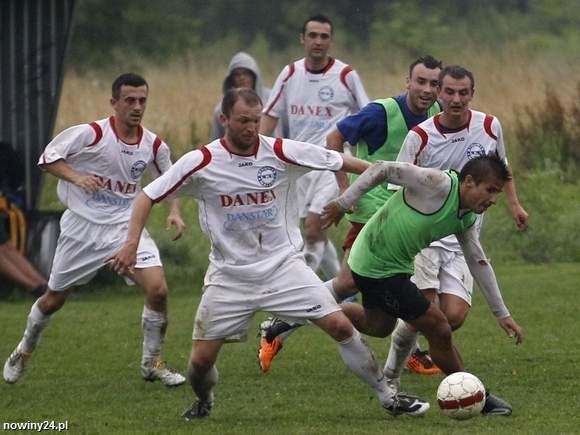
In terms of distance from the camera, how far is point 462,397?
798cm

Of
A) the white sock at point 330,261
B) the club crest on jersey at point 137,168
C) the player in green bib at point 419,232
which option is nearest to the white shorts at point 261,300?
the player in green bib at point 419,232

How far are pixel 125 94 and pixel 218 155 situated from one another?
1.80 meters

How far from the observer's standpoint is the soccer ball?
314 inches

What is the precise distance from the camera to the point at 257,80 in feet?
45.0

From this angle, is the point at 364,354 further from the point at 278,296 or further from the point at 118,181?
the point at 118,181

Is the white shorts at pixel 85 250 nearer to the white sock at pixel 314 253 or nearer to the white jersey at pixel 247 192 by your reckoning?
the white jersey at pixel 247 192

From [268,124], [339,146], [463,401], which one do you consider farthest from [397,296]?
[268,124]

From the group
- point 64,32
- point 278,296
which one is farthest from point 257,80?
point 278,296

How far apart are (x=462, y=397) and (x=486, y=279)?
69 centimetres

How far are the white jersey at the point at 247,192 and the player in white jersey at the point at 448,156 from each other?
1078 millimetres

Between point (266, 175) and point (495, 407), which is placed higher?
point (266, 175)

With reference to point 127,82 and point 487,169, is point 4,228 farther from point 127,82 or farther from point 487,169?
point 487,169

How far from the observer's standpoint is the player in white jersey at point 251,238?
8.20 m

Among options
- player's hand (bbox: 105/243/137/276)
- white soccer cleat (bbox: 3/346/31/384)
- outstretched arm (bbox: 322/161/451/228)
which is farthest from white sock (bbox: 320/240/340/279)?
player's hand (bbox: 105/243/137/276)
